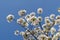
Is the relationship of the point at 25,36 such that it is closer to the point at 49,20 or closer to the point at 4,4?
the point at 49,20

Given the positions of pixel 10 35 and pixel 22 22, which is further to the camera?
pixel 10 35

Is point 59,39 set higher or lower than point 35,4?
lower

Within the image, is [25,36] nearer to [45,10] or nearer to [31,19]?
[31,19]

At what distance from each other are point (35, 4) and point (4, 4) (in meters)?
0.28

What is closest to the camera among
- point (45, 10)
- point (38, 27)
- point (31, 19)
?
point (31, 19)

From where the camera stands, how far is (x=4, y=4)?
1.70 metres

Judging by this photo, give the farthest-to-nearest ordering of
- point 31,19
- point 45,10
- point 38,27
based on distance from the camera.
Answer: point 45,10
point 38,27
point 31,19

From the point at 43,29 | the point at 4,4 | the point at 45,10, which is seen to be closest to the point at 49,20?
the point at 43,29

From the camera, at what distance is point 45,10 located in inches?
65.2

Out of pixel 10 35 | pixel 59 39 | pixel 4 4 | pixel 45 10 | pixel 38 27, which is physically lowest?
pixel 59 39

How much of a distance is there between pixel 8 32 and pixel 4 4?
25 cm

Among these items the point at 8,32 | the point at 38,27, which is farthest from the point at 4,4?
the point at 38,27

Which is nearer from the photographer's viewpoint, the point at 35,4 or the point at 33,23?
the point at 33,23

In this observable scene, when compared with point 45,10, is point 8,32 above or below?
below
